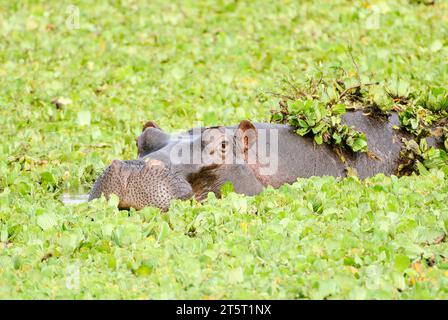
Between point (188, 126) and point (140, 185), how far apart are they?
3.12m

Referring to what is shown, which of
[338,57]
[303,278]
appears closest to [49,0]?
[338,57]

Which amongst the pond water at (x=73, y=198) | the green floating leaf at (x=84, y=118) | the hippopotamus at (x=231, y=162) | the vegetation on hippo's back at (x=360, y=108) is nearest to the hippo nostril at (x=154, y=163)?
the hippopotamus at (x=231, y=162)

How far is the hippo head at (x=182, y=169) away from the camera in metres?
5.75

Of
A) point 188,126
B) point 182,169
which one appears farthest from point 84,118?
point 182,169

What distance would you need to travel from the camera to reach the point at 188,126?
8.81 m

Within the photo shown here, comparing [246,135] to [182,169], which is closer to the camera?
[182,169]

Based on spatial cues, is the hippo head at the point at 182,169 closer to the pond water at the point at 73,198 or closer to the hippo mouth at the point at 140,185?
the hippo mouth at the point at 140,185

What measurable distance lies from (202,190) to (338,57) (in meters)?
4.87

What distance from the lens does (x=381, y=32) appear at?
1112 centimetres

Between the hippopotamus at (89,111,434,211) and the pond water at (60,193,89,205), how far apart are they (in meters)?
0.48

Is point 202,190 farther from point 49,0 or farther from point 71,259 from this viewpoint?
point 49,0

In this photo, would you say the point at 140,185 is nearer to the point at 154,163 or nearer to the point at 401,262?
the point at 154,163

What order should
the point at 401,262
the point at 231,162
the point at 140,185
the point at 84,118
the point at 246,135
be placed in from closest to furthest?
the point at 401,262 → the point at 140,185 → the point at 231,162 → the point at 246,135 → the point at 84,118

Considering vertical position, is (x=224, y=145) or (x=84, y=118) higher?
(x=84, y=118)
